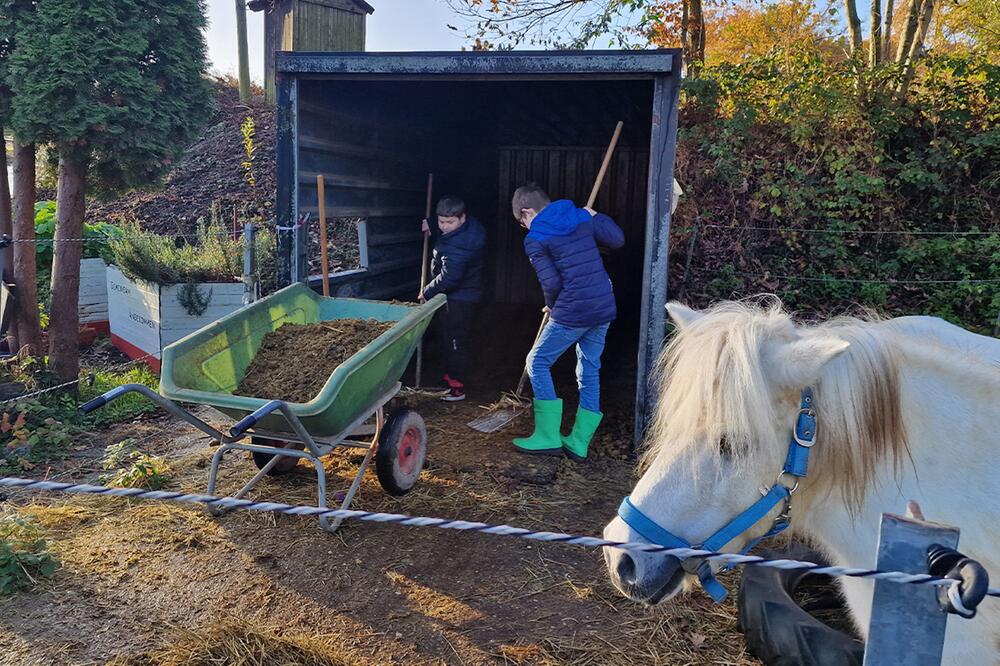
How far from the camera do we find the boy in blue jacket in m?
4.39

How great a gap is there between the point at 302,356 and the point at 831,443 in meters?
2.84

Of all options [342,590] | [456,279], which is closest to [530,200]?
[456,279]

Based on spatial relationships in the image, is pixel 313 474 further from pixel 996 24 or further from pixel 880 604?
pixel 996 24

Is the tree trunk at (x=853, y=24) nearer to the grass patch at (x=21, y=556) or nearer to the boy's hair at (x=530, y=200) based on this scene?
the boy's hair at (x=530, y=200)

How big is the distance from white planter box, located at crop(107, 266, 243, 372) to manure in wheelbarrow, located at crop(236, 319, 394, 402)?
2.62 m

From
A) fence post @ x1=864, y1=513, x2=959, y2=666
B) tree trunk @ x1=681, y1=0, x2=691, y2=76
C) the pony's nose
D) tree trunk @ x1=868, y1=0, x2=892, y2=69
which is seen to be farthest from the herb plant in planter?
tree trunk @ x1=868, y1=0, x2=892, y2=69

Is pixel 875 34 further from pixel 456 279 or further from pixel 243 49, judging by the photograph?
pixel 243 49

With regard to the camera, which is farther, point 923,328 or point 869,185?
point 869,185

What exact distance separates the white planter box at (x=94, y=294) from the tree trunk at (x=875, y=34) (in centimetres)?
895

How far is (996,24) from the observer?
7.08m

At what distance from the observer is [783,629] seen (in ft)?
7.65

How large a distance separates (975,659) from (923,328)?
0.87 meters

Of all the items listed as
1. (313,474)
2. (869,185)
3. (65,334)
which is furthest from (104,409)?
(869,185)

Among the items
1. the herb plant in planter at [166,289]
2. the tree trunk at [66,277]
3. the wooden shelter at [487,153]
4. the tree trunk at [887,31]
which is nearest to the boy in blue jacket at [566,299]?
the wooden shelter at [487,153]
